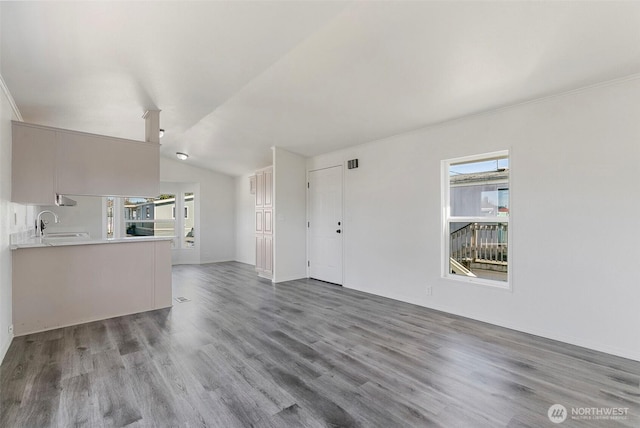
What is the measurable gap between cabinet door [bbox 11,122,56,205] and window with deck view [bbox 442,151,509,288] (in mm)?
4740

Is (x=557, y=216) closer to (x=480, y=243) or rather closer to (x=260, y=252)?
(x=480, y=243)

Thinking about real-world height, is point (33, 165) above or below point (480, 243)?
above

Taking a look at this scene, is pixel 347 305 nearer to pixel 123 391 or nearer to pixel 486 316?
pixel 486 316

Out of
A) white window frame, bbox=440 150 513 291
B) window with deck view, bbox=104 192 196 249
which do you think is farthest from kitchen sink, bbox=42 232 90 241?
white window frame, bbox=440 150 513 291

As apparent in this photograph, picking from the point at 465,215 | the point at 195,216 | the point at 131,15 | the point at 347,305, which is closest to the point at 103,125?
the point at 131,15

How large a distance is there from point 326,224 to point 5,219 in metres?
4.23

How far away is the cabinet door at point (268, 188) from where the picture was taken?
6.05 m

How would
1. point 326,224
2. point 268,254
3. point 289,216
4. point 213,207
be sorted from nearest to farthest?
point 326,224
point 289,216
point 268,254
point 213,207

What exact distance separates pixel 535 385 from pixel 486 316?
52.2 inches

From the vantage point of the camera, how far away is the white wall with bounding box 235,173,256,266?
7.70 metres

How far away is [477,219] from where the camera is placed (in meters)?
3.62

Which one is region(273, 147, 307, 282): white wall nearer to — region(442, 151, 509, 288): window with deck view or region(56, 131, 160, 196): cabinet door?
region(56, 131, 160, 196): cabinet door

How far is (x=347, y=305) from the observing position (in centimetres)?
409

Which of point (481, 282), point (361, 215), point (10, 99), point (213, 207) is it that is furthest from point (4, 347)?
point (213, 207)
